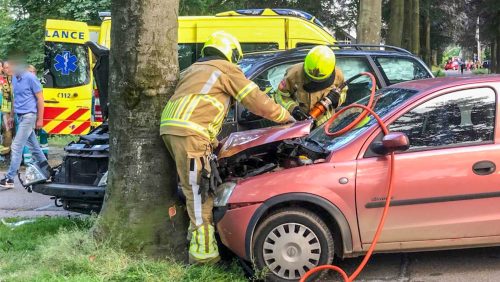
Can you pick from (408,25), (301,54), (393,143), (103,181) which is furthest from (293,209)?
(408,25)

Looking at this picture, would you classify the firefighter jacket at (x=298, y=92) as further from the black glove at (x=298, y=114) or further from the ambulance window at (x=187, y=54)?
the ambulance window at (x=187, y=54)

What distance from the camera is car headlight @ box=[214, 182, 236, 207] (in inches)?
169

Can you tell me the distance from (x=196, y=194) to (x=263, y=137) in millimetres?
678

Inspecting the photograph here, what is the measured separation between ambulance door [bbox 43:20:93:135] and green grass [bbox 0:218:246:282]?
7.00 m

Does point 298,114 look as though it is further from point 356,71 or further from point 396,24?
point 396,24

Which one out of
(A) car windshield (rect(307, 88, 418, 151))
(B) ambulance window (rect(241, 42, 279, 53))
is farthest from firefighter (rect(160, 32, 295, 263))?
(B) ambulance window (rect(241, 42, 279, 53))

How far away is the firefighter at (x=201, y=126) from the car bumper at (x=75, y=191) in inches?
49.6

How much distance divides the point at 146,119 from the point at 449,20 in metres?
30.0

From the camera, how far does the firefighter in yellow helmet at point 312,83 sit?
5.52 meters

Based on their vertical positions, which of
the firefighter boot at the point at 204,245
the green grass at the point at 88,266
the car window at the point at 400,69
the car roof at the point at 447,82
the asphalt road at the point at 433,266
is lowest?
the asphalt road at the point at 433,266

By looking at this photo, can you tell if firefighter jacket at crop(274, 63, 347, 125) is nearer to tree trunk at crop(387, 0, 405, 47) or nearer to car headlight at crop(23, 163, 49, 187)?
car headlight at crop(23, 163, 49, 187)

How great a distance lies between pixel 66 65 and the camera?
1165 cm

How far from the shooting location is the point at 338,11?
25328 mm

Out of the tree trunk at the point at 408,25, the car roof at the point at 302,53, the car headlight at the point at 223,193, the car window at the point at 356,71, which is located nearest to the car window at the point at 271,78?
the car roof at the point at 302,53
